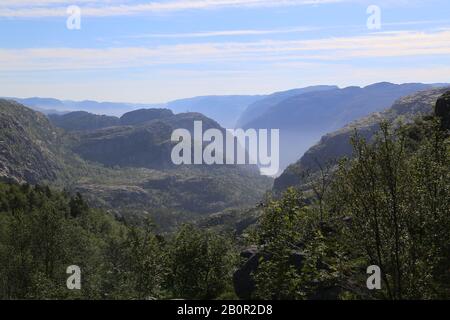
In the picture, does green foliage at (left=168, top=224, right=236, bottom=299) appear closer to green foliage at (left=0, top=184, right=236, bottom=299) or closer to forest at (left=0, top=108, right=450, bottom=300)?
green foliage at (left=0, top=184, right=236, bottom=299)

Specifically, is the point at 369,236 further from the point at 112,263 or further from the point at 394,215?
the point at 112,263

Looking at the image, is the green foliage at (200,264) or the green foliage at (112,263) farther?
the green foliage at (200,264)

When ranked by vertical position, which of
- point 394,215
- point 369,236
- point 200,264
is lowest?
point 200,264

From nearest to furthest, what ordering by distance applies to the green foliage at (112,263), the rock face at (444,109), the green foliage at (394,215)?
the green foliage at (394,215), the green foliage at (112,263), the rock face at (444,109)

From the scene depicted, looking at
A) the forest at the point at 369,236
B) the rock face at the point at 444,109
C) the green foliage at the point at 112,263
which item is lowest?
the green foliage at the point at 112,263

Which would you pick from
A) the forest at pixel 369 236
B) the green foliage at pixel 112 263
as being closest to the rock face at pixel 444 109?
the green foliage at pixel 112 263

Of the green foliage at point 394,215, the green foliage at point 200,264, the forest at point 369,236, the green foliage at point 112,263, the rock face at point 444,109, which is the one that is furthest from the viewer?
the rock face at point 444,109

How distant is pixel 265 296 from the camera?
90.6 ft

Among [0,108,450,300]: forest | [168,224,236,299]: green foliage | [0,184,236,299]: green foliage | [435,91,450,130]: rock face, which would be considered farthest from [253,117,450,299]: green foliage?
[435,91,450,130]: rock face

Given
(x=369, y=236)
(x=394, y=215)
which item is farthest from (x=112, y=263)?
(x=394, y=215)

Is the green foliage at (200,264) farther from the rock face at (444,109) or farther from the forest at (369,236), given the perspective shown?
the rock face at (444,109)
